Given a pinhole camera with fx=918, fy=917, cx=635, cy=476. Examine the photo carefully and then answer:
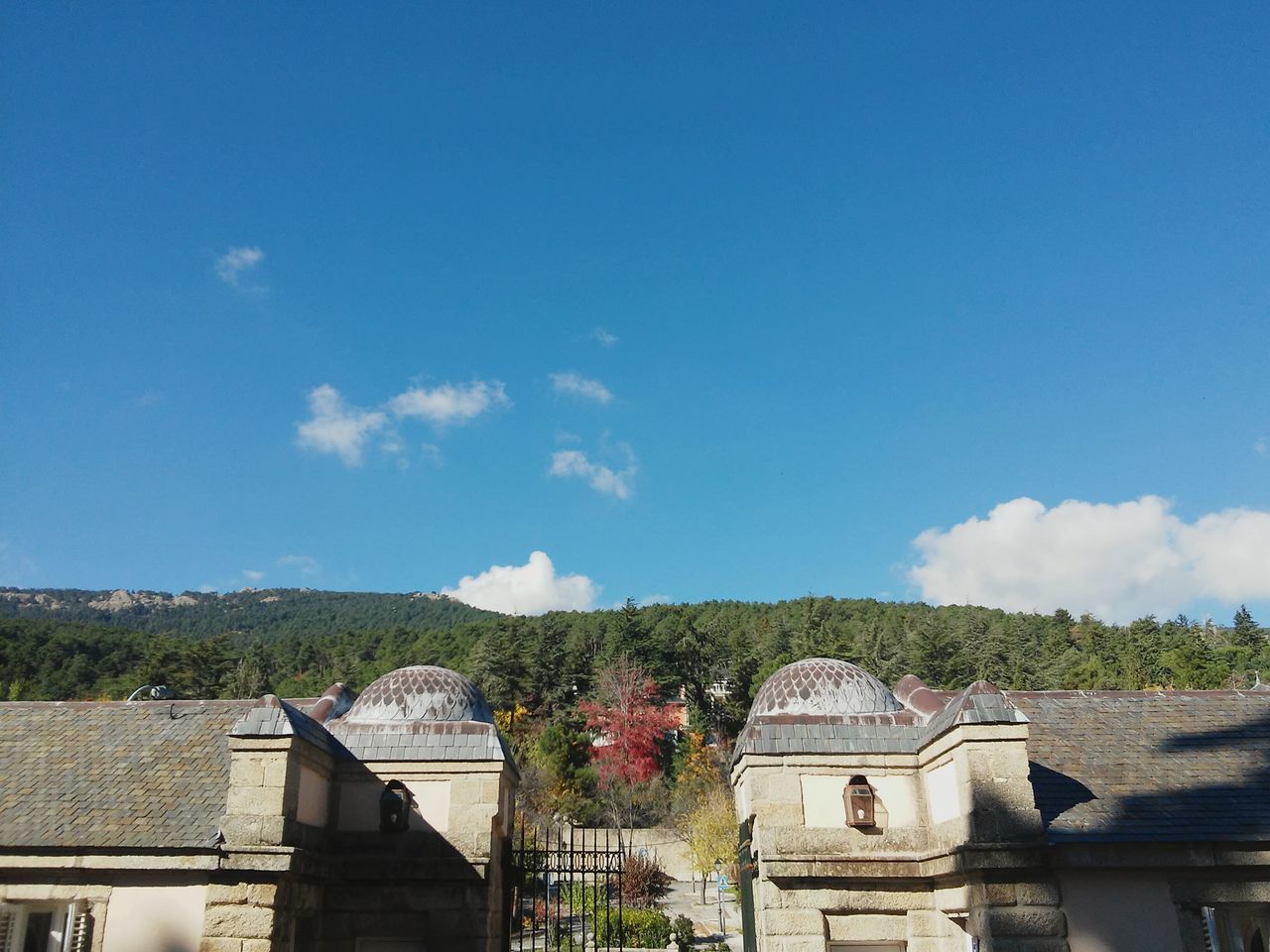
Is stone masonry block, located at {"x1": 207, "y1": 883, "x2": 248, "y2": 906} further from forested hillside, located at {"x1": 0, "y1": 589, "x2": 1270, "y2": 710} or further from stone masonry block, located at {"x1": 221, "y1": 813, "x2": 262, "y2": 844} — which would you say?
forested hillside, located at {"x1": 0, "y1": 589, "x2": 1270, "y2": 710}

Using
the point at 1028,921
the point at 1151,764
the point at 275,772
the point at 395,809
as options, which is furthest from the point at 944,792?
the point at 275,772

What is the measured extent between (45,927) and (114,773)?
85.4 inches

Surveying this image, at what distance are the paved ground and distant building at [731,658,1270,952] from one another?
16.5 meters

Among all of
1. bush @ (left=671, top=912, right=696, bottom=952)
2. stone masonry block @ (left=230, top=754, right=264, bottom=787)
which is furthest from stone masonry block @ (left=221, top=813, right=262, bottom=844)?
bush @ (left=671, top=912, right=696, bottom=952)

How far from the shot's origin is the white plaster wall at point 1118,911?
10.8 metres

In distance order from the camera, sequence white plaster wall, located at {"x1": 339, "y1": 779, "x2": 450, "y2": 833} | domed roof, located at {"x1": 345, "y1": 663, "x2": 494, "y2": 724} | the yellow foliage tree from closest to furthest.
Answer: white plaster wall, located at {"x1": 339, "y1": 779, "x2": 450, "y2": 833} < domed roof, located at {"x1": 345, "y1": 663, "x2": 494, "y2": 724} < the yellow foliage tree

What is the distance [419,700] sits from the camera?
14391 millimetres

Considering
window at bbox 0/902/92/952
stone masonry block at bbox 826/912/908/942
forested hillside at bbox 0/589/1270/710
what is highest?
forested hillside at bbox 0/589/1270/710

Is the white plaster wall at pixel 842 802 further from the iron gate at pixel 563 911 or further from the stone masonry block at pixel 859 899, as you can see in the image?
the iron gate at pixel 563 911

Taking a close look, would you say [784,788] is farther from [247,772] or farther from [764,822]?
[247,772]

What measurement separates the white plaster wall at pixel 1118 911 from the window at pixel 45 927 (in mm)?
11668

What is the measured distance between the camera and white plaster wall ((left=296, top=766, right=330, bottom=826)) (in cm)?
1196

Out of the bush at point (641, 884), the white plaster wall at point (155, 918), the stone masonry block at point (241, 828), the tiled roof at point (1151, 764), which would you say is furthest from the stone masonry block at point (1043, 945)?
the bush at point (641, 884)

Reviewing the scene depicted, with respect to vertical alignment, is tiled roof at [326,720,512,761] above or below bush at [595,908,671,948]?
above
